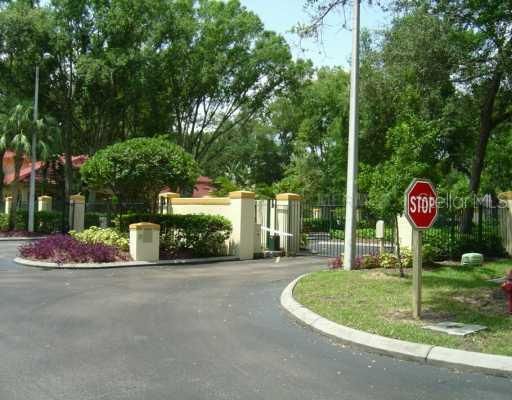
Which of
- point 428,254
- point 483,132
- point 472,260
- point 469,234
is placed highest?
point 483,132

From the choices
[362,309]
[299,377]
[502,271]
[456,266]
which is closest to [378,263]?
[456,266]

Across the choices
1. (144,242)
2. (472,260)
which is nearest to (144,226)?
(144,242)

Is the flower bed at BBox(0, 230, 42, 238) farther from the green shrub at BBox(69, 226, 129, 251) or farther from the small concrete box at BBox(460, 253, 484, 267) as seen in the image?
the small concrete box at BBox(460, 253, 484, 267)

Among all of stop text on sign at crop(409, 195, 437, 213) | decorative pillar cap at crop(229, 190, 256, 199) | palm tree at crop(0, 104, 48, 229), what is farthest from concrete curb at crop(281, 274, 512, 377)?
palm tree at crop(0, 104, 48, 229)

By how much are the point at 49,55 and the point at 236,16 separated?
36.5 ft

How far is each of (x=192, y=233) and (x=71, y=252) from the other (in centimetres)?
386

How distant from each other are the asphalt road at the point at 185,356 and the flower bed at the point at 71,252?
16.2ft

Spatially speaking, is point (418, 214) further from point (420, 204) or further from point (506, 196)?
point (506, 196)

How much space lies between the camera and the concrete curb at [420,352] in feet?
19.7

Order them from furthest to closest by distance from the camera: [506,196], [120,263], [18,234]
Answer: [18,234]
[506,196]
[120,263]

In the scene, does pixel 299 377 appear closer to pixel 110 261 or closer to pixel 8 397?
pixel 8 397

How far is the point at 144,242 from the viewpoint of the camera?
55.6 feet

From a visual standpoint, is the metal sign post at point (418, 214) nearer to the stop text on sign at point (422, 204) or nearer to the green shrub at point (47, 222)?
the stop text on sign at point (422, 204)

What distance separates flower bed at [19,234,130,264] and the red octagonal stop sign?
10536mm
